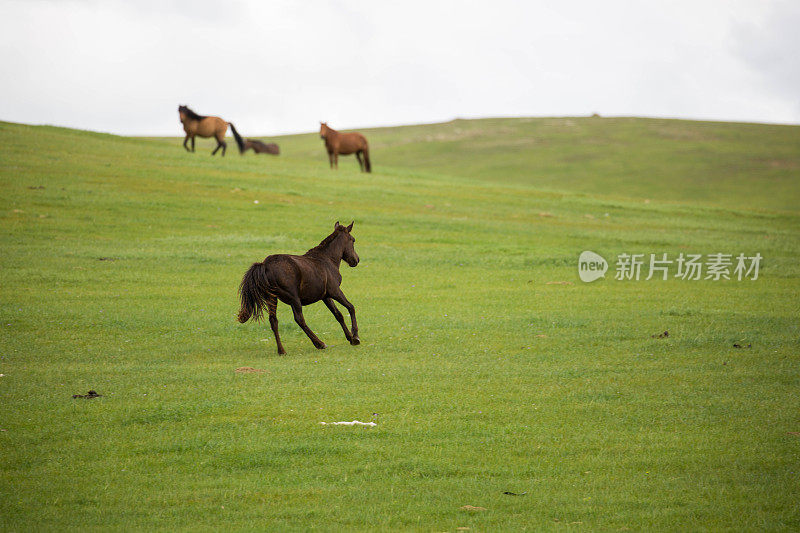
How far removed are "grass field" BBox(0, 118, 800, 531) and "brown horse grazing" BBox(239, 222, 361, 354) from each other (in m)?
0.70

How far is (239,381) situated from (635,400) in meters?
5.56

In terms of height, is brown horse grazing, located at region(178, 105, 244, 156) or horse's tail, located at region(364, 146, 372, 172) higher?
brown horse grazing, located at region(178, 105, 244, 156)

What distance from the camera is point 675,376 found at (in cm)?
1137

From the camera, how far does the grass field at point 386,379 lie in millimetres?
6801

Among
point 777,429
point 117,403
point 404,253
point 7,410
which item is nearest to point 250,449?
point 117,403

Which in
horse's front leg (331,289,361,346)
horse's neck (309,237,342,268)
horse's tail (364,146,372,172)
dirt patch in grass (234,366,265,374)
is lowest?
dirt patch in grass (234,366,265,374)

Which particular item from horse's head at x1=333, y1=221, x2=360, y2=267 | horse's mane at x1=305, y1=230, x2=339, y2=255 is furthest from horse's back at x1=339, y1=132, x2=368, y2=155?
horse's mane at x1=305, y1=230, x2=339, y2=255

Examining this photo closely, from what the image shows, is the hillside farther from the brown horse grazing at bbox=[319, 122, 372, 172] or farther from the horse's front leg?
the horse's front leg

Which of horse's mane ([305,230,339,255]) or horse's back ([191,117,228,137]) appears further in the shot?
horse's back ([191,117,228,137])

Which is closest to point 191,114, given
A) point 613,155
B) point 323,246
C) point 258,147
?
point 258,147

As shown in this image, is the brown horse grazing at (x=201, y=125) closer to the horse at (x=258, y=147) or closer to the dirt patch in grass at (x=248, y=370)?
the horse at (x=258, y=147)

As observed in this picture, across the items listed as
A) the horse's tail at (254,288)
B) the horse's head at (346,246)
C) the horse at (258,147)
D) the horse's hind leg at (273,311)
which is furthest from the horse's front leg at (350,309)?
the horse at (258,147)

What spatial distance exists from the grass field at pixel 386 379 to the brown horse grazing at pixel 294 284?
0.70m

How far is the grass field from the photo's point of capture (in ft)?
22.3
